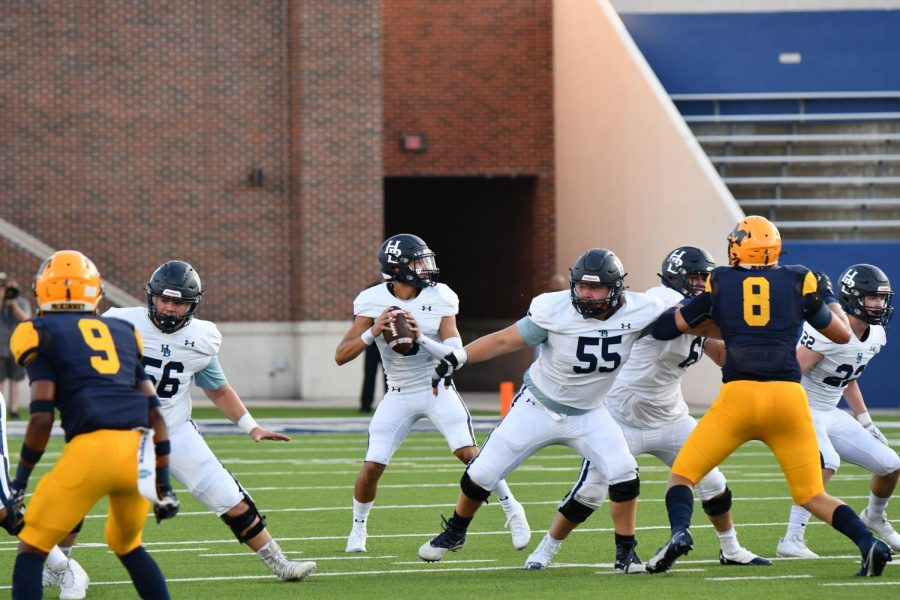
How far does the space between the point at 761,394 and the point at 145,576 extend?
10.1 feet

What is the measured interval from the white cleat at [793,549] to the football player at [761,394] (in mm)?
882

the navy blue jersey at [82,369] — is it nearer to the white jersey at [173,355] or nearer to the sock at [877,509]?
the white jersey at [173,355]

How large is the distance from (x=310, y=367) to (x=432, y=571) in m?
14.5

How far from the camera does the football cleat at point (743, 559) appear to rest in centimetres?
821

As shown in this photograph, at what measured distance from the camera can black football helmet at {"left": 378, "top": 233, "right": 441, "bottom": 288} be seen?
900cm

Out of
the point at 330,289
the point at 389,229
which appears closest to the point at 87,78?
the point at 330,289

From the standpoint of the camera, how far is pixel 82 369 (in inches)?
242

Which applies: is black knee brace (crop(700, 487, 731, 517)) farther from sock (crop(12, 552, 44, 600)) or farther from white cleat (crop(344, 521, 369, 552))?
sock (crop(12, 552, 44, 600))

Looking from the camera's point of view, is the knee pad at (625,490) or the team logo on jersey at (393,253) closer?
the knee pad at (625,490)

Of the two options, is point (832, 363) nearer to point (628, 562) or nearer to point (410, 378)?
point (628, 562)

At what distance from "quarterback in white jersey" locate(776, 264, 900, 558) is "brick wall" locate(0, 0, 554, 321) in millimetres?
13864

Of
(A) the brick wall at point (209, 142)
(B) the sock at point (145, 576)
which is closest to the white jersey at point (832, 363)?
(B) the sock at point (145, 576)

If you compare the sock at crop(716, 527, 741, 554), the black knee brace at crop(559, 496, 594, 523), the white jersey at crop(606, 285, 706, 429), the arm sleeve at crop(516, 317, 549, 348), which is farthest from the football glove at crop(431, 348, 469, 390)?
the sock at crop(716, 527, 741, 554)

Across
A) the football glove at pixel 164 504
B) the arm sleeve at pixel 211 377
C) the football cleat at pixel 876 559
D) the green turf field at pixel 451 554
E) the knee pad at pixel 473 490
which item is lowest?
the green turf field at pixel 451 554
